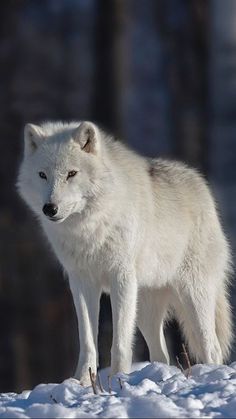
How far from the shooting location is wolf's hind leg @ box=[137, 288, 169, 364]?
975cm

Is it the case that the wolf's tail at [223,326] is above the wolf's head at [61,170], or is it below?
below

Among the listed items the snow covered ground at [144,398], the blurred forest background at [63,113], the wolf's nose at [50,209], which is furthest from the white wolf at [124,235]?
the blurred forest background at [63,113]

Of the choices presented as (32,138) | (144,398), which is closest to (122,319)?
(32,138)

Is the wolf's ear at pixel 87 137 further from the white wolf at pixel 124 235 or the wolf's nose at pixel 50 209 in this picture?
the wolf's nose at pixel 50 209

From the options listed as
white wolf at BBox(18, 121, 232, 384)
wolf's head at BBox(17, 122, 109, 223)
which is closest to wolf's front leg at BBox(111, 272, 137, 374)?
white wolf at BBox(18, 121, 232, 384)

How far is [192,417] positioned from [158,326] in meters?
3.53

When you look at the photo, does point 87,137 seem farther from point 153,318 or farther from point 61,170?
point 153,318

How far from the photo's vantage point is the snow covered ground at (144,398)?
6340 mm

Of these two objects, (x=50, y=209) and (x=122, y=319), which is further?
(x=122, y=319)

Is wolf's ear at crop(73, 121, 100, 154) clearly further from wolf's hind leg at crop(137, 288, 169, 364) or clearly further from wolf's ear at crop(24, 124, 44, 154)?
wolf's hind leg at crop(137, 288, 169, 364)

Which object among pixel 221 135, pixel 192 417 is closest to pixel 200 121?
pixel 221 135

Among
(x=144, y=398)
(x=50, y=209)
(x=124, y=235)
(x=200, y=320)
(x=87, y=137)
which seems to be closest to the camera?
(x=144, y=398)

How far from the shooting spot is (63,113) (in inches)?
786

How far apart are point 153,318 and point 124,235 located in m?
1.32
